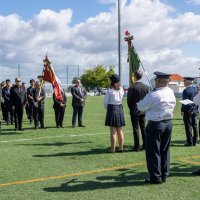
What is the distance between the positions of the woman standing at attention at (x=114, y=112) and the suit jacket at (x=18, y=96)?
20.5 ft

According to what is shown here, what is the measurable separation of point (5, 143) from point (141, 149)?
14.2 feet

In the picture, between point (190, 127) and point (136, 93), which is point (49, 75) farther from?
point (190, 127)

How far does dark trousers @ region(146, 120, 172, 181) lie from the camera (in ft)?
22.9

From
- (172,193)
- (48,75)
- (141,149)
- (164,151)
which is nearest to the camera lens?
(172,193)

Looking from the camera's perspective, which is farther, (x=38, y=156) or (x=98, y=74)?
(x=98, y=74)

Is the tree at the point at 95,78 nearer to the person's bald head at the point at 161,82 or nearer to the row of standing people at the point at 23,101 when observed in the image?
the row of standing people at the point at 23,101

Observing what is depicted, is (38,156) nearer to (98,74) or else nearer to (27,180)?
(27,180)

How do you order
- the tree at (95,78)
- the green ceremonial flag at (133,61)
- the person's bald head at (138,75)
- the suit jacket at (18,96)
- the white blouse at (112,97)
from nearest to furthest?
the person's bald head at (138,75) → the white blouse at (112,97) → the green ceremonial flag at (133,61) → the suit jacket at (18,96) → the tree at (95,78)

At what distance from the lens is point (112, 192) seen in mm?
6539

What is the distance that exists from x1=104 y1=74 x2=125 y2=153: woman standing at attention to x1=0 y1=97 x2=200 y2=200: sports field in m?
0.44

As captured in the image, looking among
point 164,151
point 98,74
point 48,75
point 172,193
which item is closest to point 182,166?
point 164,151

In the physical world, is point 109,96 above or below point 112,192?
above

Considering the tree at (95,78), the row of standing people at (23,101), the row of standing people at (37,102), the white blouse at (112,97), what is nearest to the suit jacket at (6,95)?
the row of standing people at (37,102)

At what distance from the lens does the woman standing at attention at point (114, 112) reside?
1018 cm
